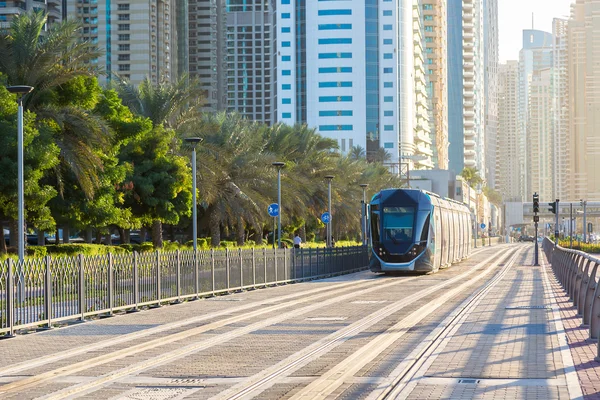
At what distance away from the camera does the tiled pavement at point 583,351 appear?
11.1 metres

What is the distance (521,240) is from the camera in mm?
192750

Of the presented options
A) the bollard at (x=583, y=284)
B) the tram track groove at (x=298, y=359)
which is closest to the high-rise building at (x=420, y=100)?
the bollard at (x=583, y=284)

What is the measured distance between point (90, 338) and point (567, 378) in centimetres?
882

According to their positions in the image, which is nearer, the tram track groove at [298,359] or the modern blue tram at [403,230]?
the tram track groove at [298,359]

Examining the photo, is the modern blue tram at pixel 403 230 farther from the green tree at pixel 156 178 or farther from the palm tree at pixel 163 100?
the palm tree at pixel 163 100

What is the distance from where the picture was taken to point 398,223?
44.3 meters

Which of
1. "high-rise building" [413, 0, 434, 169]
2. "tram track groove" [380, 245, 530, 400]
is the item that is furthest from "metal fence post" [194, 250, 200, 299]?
"high-rise building" [413, 0, 434, 169]

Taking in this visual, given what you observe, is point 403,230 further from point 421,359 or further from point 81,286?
point 421,359

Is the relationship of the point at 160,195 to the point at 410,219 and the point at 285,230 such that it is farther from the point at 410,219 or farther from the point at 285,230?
the point at 285,230

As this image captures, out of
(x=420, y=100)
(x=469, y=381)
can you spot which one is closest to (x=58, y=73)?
(x=469, y=381)

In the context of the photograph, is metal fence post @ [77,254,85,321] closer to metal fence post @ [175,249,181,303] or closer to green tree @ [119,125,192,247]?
metal fence post @ [175,249,181,303]

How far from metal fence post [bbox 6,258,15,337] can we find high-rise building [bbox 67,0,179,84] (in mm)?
142873

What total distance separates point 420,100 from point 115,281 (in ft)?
525

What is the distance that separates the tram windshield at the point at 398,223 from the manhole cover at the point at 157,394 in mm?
33108
